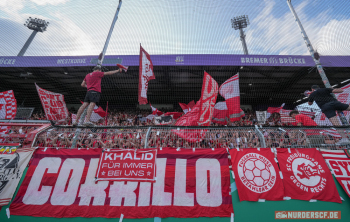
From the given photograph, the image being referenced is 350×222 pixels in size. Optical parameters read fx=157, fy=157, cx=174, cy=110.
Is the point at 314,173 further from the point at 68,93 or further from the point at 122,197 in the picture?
the point at 68,93

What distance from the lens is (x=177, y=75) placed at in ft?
43.1

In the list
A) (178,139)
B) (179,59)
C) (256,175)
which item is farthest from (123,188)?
(179,59)

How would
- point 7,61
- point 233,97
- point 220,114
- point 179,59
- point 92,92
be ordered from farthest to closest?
point 7,61, point 179,59, point 220,114, point 233,97, point 92,92

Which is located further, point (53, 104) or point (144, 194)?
point (53, 104)

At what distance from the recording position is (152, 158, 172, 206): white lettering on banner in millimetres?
3145

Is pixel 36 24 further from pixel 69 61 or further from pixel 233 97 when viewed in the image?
pixel 233 97

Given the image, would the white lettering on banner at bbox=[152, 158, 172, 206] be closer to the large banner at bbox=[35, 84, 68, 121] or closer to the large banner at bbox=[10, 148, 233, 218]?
the large banner at bbox=[10, 148, 233, 218]

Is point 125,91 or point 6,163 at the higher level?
point 125,91

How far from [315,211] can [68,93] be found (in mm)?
19879

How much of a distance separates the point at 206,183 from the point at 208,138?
993 mm

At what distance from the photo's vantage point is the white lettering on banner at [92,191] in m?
3.22

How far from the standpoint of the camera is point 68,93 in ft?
54.6

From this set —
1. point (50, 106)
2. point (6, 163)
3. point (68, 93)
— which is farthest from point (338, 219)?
point (68, 93)

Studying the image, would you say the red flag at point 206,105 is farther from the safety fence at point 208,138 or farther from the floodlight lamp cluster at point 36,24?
the floodlight lamp cluster at point 36,24
